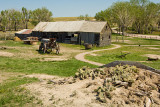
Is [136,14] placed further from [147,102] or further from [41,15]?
[147,102]

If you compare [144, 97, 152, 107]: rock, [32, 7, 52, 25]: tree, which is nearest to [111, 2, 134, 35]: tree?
[32, 7, 52, 25]: tree

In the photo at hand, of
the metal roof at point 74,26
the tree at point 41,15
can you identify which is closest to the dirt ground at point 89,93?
the metal roof at point 74,26

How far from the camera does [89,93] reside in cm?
768

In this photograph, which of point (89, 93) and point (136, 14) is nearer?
point (89, 93)

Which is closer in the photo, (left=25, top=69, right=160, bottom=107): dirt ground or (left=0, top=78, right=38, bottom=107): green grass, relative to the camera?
(left=25, top=69, right=160, bottom=107): dirt ground

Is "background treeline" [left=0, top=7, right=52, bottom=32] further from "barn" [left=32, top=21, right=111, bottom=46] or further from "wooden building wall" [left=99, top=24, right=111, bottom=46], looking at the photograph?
"wooden building wall" [left=99, top=24, right=111, bottom=46]

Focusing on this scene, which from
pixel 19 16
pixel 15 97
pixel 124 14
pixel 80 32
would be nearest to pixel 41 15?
pixel 19 16

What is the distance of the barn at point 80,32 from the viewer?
33781 millimetres

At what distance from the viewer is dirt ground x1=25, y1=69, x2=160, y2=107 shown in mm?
6941

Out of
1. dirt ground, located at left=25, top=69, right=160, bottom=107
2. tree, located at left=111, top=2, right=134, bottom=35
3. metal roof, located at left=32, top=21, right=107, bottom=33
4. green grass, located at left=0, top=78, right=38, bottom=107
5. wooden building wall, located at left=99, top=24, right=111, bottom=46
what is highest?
tree, located at left=111, top=2, right=134, bottom=35

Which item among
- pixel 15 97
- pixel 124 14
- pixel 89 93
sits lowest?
pixel 15 97

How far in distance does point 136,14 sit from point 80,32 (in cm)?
4012

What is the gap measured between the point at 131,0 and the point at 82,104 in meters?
74.1

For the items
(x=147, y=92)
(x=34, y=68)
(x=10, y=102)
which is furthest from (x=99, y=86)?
→ (x=34, y=68)
